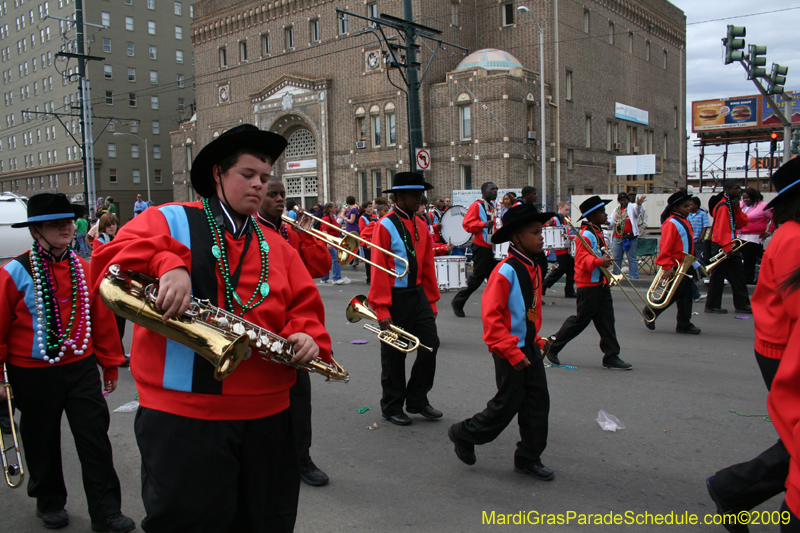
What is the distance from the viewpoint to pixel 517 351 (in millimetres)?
4000

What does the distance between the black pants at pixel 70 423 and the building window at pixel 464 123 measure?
2787 cm

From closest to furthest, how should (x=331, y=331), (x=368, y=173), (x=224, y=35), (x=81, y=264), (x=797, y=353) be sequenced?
(x=797, y=353) < (x=81, y=264) < (x=331, y=331) < (x=368, y=173) < (x=224, y=35)

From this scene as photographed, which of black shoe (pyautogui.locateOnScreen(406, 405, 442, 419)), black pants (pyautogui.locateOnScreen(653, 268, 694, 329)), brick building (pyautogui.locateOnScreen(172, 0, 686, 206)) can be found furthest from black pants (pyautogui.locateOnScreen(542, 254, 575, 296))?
brick building (pyautogui.locateOnScreen(172, 0, 686, 206))

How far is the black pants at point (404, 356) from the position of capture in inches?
208

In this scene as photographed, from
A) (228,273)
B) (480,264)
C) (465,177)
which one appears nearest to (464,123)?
(465,177)

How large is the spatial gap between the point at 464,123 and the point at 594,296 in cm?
2438

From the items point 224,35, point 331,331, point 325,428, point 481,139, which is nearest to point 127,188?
point 224,35

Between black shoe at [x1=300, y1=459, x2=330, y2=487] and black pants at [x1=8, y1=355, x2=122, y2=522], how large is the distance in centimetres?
118

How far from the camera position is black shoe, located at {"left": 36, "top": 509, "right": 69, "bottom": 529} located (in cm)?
371

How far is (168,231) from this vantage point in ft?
7.32

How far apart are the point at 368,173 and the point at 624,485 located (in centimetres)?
3016

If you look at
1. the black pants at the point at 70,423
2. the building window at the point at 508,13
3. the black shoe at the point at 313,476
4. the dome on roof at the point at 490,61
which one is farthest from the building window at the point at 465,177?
the black pants at the point at 70,423

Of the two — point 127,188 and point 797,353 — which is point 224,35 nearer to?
point 127,188

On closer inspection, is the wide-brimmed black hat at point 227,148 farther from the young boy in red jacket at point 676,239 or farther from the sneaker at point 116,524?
the young boy in red jacket at point 676,239
